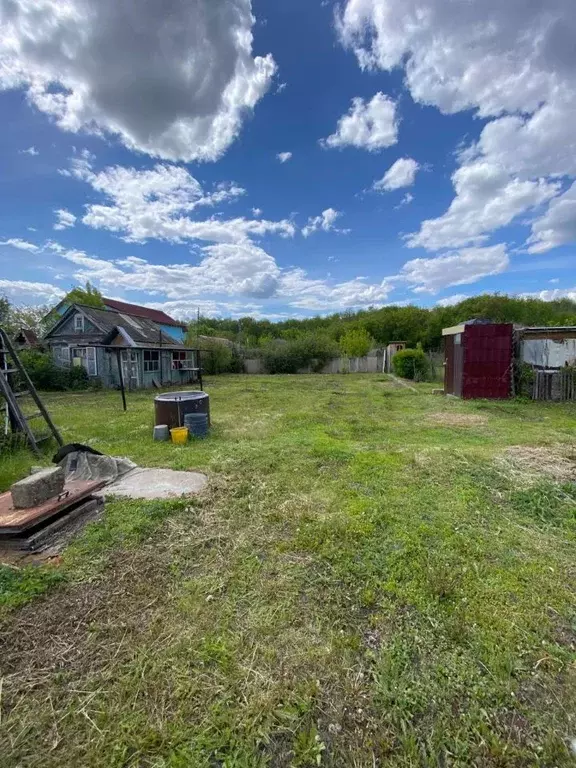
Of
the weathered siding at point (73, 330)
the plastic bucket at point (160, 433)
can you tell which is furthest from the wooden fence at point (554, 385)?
the weathered siding at point (73, 330)

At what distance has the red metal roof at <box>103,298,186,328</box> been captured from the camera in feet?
71.3

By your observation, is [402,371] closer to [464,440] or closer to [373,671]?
[464,440]

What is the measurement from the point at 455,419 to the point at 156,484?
21.0 ft

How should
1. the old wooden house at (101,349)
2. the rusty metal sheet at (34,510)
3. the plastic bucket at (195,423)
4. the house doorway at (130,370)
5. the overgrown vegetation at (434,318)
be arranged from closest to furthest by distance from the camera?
the rusty metal sheet at (34,510) → the plastic bucket at (195,423) → the house doorway at (130,370) → the old wooden house at (101,349) → the overgrown vegetation at (434,318)

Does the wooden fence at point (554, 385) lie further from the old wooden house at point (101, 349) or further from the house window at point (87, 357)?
the house window at point (87, 357)

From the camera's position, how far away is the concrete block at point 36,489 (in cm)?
308

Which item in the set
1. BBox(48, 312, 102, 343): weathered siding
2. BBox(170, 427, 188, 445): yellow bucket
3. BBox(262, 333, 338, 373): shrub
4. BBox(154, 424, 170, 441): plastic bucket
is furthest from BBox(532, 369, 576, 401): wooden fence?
BBox(48, 312, 102, 343): weathered siding

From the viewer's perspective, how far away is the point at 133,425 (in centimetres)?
751

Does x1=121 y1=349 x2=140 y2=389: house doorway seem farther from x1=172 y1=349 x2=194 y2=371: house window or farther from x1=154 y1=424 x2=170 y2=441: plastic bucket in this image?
x1=154 y1=424 x2=170 y2=441: plastic bucket

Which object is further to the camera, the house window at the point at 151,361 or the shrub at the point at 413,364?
the shrub at the point at 413,364

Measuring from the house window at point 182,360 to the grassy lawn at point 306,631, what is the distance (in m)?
15.3

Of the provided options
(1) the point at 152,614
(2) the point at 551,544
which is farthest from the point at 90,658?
(2) the point at 551,544

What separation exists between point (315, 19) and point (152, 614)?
11.0 metres

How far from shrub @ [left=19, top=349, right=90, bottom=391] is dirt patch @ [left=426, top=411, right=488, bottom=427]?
580 inches
